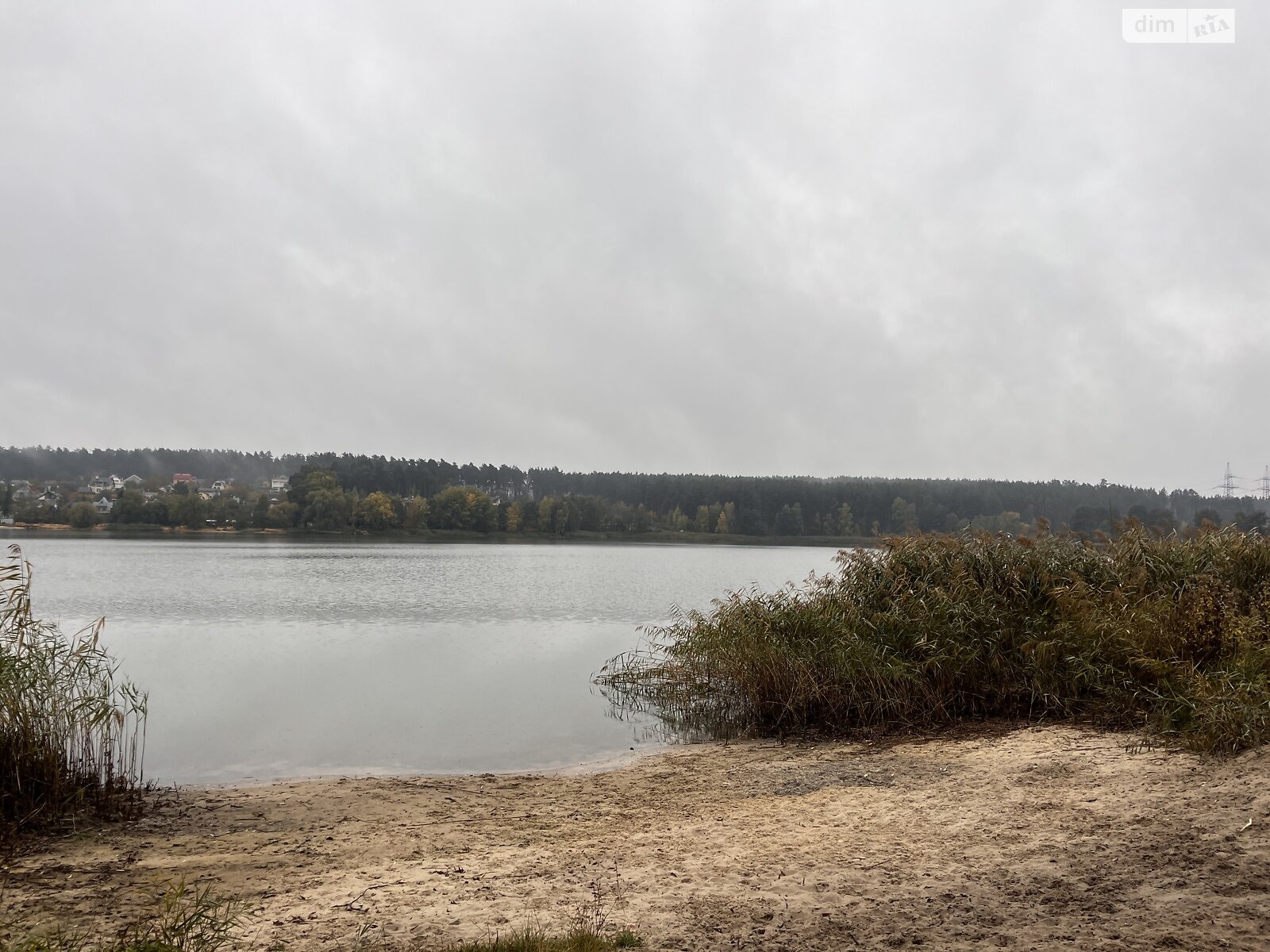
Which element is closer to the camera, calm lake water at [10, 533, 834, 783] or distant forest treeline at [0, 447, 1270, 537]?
calm lake water at [10, 533, 834, 783]

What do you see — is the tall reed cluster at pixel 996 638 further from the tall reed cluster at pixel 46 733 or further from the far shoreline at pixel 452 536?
the far shoreline at pixel 452 536

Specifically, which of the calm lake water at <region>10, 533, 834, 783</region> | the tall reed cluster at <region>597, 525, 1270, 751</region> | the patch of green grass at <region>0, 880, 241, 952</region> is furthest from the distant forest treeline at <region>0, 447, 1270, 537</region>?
the patch of green grass at <region>0, 880, 241, 952</region>

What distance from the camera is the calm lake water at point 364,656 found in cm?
1230

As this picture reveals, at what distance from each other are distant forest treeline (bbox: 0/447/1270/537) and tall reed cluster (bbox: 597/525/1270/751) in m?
63.2

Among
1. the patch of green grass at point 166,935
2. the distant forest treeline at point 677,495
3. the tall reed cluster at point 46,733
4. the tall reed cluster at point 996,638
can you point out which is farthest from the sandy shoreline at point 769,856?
the distant forest treeline at point 677,495

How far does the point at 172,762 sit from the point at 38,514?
323 ft

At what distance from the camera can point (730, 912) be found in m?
5.11

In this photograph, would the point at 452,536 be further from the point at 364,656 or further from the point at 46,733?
the point at 46,733

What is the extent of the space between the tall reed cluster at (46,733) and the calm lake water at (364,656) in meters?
2.36

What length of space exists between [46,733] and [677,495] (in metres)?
110

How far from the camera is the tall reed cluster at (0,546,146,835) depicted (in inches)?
293

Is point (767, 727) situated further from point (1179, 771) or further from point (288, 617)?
point (288, 617)

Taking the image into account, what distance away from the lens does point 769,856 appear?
6.26 meters

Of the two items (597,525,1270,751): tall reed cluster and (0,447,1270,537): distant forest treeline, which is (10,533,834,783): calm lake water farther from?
(0,447,1270,537): distant forest treeline
